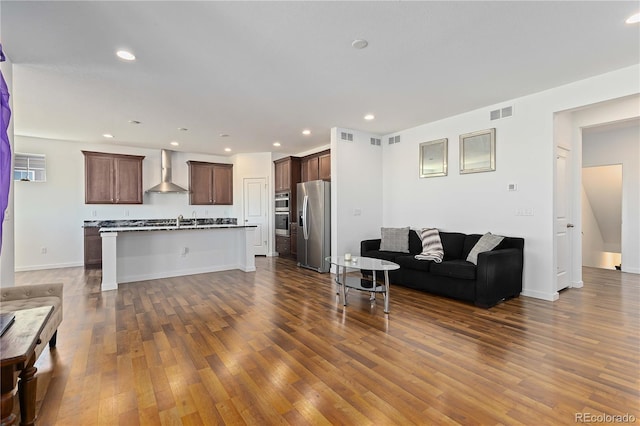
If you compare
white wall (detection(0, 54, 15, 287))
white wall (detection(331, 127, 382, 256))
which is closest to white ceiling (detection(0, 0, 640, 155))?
white wall (detection(0, 54, 15, 287))

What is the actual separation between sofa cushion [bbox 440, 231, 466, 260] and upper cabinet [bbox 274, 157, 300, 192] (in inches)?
155

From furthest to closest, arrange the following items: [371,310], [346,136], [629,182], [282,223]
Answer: [282,223] → [346,136] → [629,182] → [371,310]

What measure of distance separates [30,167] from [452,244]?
8.15 metres

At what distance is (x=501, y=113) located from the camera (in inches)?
172

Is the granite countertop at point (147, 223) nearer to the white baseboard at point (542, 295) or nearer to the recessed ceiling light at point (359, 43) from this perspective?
the recessed ceiling light at point (359, 43)

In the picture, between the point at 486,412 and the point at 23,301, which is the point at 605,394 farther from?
the point at 23,301

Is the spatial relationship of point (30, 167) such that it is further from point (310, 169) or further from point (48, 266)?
point (310, 169)

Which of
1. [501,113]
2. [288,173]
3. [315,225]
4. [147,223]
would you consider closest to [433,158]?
[501,113]

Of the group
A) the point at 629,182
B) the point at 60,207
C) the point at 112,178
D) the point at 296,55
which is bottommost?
the point at 60,207

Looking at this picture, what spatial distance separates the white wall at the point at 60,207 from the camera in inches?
240

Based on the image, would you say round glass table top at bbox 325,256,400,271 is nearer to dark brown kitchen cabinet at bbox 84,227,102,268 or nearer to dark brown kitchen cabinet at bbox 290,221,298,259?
dark brown kitchen cabinet at bbox 290,221,298,259

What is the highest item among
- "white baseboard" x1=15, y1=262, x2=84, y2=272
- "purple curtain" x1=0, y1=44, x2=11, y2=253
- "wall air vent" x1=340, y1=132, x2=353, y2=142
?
"wall air vent" x1=340, y1=132, x2=353, y2=142

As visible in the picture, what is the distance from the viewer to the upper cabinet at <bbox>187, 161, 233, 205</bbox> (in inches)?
308

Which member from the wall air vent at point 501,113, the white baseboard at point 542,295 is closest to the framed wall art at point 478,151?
the wall air vent at point 501,113
